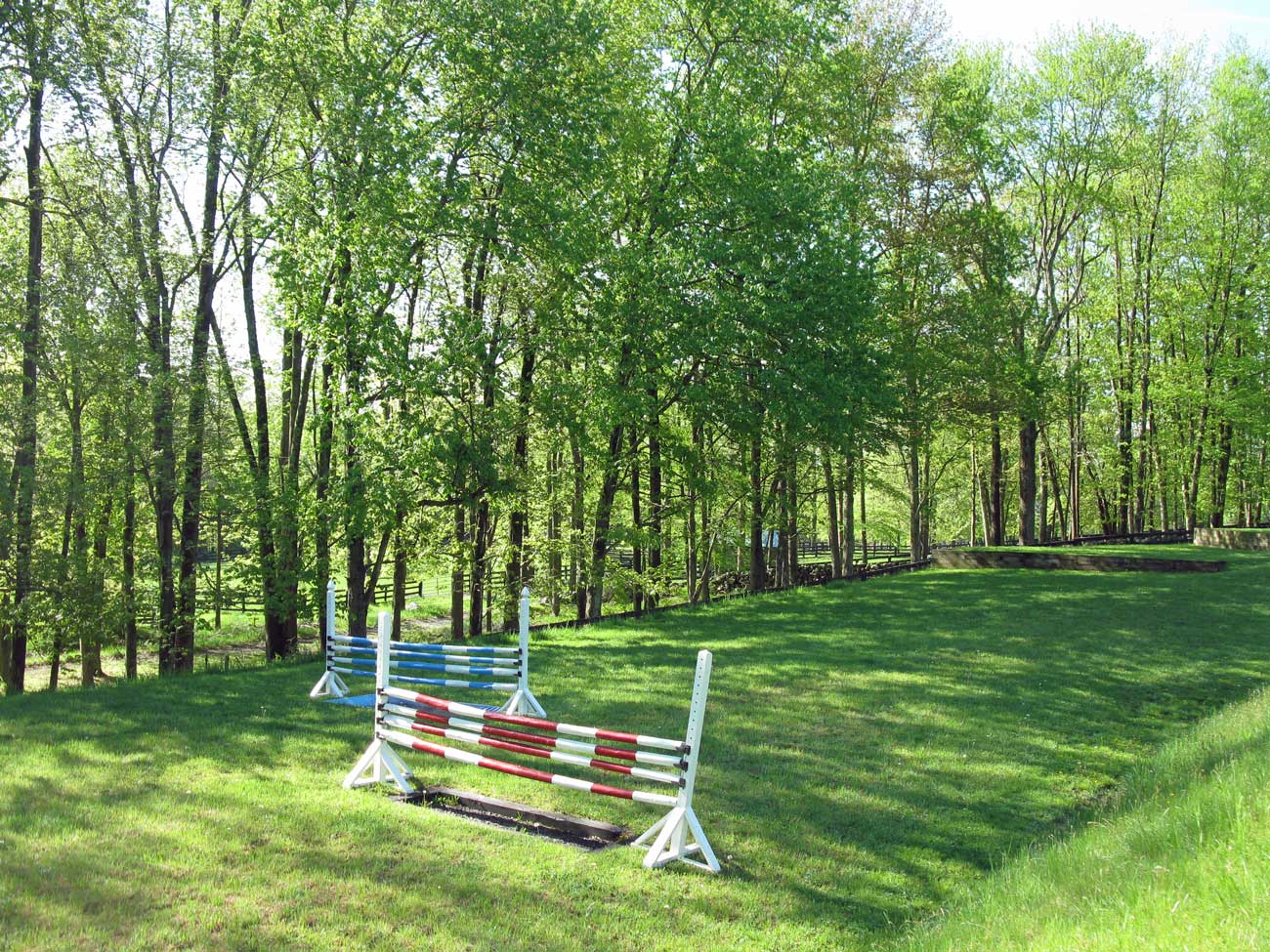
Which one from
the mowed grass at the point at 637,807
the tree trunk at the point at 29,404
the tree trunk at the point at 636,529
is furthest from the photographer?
the tree trunk at the point at 636,529

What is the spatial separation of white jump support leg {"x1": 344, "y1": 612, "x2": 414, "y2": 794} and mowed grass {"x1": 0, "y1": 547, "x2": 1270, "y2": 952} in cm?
31

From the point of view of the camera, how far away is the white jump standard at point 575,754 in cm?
659

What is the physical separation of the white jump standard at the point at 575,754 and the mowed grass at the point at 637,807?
1.07 feet

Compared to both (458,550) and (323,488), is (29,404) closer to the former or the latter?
(323,488)

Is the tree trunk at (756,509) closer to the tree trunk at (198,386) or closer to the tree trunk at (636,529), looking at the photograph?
the tree trunk at (636,529)

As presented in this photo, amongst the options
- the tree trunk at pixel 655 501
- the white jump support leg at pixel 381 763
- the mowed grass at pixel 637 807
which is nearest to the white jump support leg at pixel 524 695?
the mowed grass at pixel 637 807

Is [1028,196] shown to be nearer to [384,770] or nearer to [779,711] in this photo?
[779,711]

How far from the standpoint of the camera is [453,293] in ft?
69.7

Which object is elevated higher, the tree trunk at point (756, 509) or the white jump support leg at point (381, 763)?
the tree trunk at point (756, 509)

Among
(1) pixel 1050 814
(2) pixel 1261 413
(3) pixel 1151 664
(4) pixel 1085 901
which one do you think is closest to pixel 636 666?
(1) pixel 1050 814

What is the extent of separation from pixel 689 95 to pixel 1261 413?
27.0 meters

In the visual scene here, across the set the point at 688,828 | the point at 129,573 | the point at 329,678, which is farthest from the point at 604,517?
the point at 688,828

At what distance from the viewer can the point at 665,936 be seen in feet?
17.5

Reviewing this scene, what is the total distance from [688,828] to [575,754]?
1.20 m
